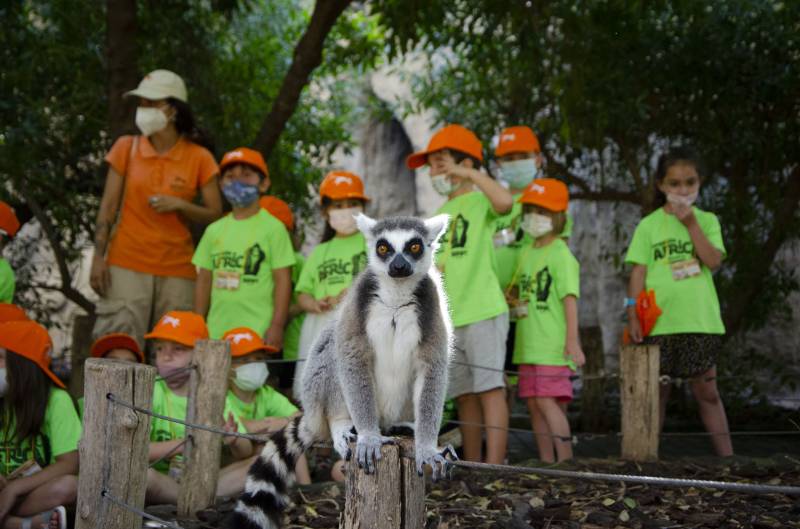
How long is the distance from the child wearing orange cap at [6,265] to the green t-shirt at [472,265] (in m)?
2.27

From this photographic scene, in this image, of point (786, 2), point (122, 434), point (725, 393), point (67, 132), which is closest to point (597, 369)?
point (725, 393)

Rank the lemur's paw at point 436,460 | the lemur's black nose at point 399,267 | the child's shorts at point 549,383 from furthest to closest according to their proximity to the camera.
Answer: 1. the child's shorts at point 549,383
2. the lemur's black nose at point 399,267
3. the lemur's paw at point 436,460

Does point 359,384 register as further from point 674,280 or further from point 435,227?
point 674,280

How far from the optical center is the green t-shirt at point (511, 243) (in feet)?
17.6

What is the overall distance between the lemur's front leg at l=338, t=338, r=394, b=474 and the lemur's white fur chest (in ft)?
0.13

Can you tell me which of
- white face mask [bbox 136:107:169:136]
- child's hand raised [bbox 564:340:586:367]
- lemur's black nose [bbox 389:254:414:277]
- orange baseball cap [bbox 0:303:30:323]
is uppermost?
white face mask [bbox 136:107:169:136]

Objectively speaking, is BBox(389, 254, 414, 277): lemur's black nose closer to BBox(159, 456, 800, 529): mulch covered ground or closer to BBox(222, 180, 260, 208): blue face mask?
BBox(159, 456, 800, 529): mulch covered ground

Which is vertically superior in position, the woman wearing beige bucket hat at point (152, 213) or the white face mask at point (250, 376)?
the woman wearing beige bucket hat at point (152, 213)

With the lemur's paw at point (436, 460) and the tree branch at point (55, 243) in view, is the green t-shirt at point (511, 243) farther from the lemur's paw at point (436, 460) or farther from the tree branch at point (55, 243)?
the tree branch at point (55, 243)

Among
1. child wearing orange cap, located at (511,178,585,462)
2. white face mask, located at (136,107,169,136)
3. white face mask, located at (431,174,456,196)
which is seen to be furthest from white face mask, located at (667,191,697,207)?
white face mask, located at (136,107,169,136)

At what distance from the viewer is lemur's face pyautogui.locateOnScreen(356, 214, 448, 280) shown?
308 centimetres

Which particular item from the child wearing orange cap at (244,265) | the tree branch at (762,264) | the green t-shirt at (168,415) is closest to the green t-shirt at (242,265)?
the child wearing orange cap at (244,265)

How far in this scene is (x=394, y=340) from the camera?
3070mm

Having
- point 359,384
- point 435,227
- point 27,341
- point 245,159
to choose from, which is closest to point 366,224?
point 435,227
